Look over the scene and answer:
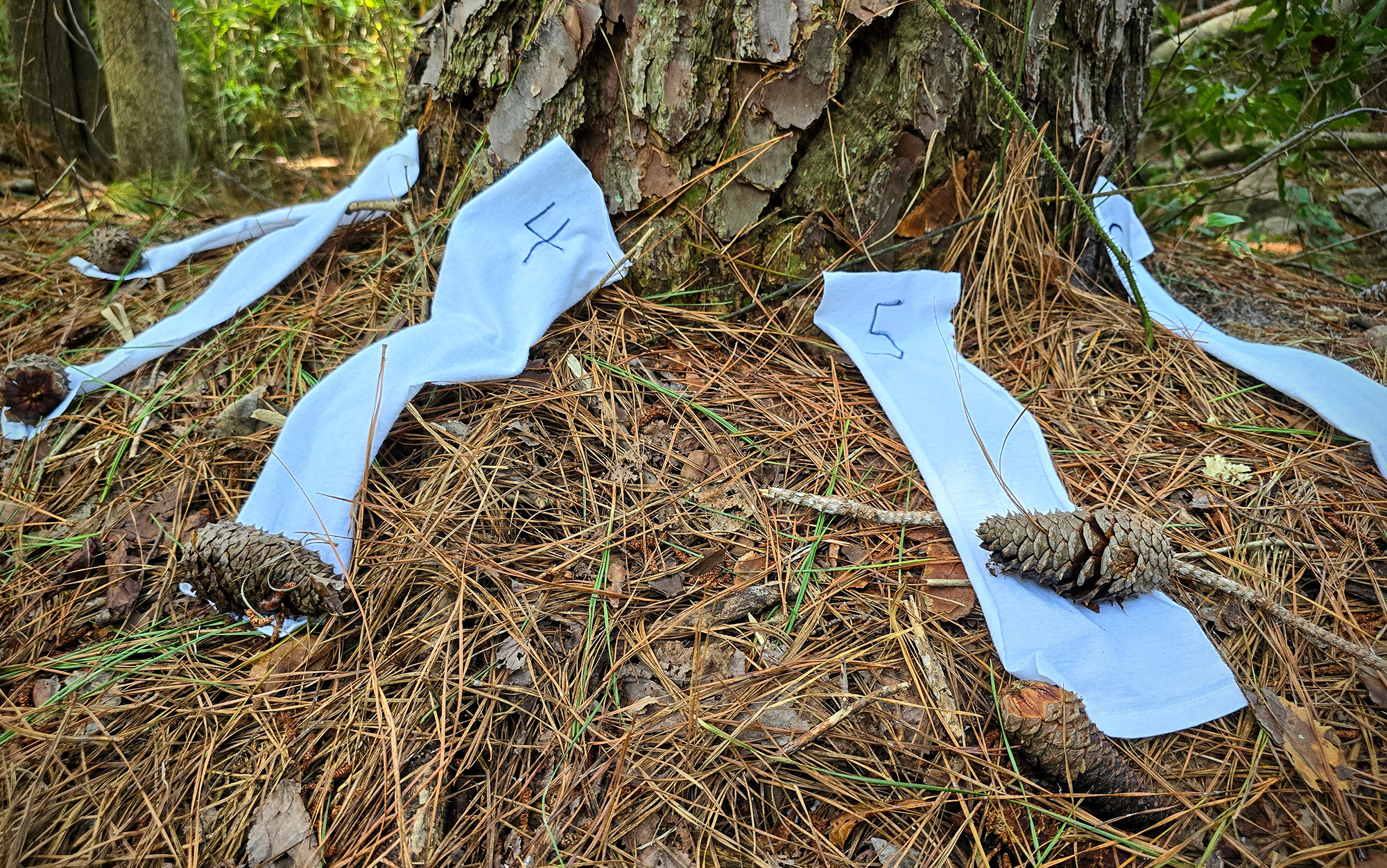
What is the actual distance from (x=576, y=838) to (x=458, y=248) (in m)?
1.09

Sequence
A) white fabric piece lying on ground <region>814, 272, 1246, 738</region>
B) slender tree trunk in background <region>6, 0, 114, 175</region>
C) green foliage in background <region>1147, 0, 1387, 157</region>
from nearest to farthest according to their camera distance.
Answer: white fabric piece lying on ground <region>814, 272, 1246, 738</region>
green foliage in background <region>1147, 0, 1387, 157</region>
slender tree trunk in background <region>6, 0, 114, 175</region>

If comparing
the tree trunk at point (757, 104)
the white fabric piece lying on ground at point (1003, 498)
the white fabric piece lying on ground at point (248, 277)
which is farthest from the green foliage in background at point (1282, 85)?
the white fabric piece lying on ground at point (248, 277)

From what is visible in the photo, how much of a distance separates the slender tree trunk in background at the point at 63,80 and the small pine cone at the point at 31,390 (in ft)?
4.81

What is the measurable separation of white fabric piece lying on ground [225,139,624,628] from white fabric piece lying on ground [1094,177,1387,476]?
1242 mm

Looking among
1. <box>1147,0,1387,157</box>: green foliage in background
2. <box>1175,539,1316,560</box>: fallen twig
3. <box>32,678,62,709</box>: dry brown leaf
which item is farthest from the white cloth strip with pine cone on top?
<box>1147,0,1387,157</box>: green foliage in background

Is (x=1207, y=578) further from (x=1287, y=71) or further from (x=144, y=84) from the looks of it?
(x=144, y=84)

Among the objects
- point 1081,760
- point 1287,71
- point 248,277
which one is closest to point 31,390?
point 248,277

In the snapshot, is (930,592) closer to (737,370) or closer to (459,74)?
(737,370)

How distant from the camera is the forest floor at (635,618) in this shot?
97 centimetres

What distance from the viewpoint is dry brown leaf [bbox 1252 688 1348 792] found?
3.37 ft

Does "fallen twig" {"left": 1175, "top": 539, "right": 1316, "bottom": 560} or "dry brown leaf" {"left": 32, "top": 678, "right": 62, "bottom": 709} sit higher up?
"fallen twig" {"left": 1175, "top": 539, "right": 1316, "bottom": 560}

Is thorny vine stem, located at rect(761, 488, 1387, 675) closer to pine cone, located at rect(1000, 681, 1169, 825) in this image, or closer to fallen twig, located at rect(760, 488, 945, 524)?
fallen twig, located at rect(760, 488, 945, 524)

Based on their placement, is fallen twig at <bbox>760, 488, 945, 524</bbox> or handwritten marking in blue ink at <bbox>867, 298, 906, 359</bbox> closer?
fallen twig at <bbox>760, 488, 945, 524</bbox>

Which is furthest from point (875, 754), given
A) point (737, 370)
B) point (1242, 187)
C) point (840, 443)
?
point (1242, 187)
